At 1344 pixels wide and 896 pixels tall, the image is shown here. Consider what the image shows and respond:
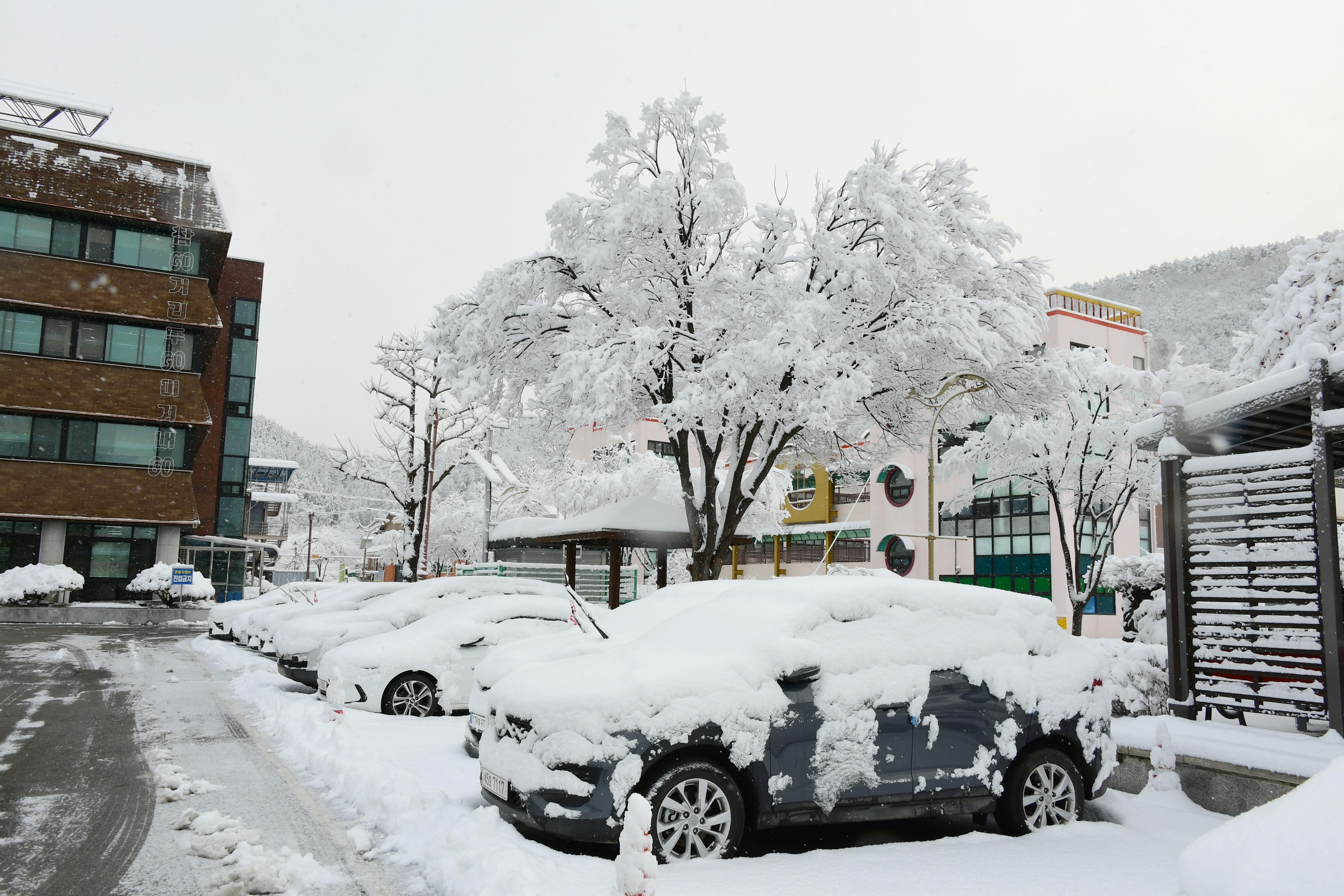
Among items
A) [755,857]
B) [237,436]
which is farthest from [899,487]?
[755,857]

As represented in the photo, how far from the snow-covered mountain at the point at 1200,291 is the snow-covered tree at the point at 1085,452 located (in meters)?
79.4

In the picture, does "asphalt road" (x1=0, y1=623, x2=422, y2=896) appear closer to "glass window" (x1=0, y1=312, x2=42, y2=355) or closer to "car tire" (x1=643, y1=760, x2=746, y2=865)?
"car tire" (x1=643, y1=760, x2=746, y2=865)

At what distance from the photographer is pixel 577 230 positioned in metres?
14.8

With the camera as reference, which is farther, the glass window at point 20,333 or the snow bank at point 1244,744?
the glass window at point 20,333

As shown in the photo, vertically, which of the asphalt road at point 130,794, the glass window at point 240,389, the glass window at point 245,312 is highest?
the glass window at point 245,312

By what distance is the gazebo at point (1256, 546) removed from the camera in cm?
713

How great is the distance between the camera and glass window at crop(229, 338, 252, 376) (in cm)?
5534

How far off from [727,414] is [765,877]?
9071 millimetres

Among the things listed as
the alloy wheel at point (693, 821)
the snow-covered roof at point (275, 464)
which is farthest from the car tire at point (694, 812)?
the snow-covered roof at point (275, 464)

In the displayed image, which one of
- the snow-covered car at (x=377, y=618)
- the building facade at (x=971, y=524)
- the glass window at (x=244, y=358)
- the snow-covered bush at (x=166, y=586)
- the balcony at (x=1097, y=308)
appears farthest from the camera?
the glass window at (x=244, y=358)

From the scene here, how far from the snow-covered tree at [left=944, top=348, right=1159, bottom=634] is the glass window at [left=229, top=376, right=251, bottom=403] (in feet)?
151

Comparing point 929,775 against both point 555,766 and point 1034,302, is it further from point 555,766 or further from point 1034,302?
point 1034,302

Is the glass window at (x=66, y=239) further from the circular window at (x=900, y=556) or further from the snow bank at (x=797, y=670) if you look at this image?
the snow bank at (x=797, y=670)

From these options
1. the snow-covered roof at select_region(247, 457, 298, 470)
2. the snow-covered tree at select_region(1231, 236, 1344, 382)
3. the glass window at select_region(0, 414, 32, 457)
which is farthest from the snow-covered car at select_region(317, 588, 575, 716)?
the snow-covered roof at select_region(247, 457, 298, 470)
